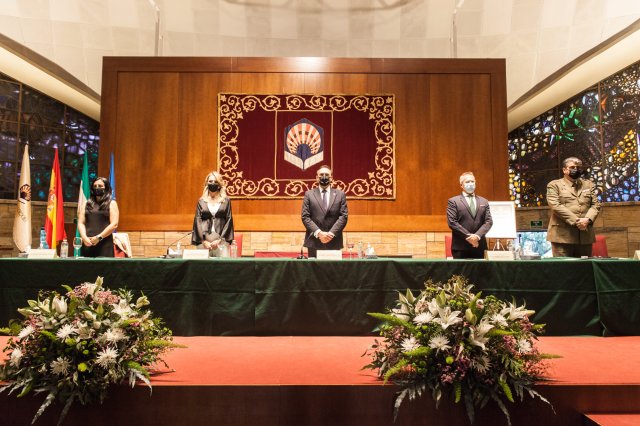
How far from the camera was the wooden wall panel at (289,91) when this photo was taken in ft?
22.4

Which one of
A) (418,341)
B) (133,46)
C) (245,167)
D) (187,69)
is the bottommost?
(418,341)

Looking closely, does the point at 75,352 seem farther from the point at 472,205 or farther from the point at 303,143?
the point at 303,143

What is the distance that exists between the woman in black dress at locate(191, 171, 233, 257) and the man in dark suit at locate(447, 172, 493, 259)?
1921mm

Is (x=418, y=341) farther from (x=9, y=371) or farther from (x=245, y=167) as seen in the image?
(x=245, y=167)

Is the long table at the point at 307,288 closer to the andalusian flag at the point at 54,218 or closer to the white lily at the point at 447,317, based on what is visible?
the white lily at the point at 447,317

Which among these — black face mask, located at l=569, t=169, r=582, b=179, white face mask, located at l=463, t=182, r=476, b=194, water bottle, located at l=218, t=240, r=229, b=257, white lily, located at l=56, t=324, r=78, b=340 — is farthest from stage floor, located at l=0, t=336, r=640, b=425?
black face mask, located at l=569, t=169, r=582, b=179

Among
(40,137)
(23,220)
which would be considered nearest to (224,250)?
(23,220)

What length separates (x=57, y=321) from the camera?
225 centimetres

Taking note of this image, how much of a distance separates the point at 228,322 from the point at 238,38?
627 centimetres

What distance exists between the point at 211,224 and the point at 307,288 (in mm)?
1253

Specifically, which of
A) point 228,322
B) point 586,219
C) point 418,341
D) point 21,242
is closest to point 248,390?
point 418,341

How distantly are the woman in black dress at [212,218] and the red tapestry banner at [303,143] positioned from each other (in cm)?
230

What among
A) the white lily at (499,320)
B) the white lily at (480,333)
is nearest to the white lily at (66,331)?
the white lily at (480,333)

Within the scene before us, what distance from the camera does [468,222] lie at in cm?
456
